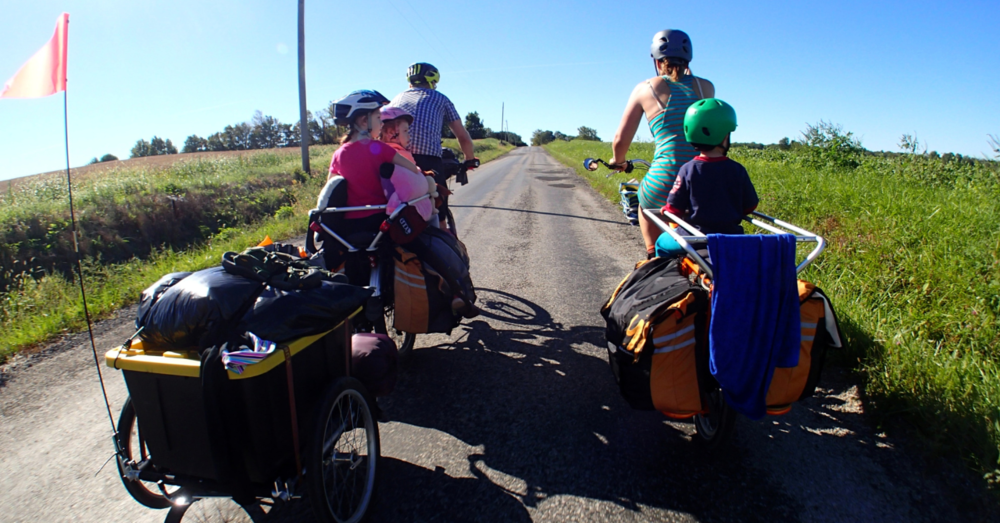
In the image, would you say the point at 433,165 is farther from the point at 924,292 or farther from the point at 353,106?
the point at 924,292

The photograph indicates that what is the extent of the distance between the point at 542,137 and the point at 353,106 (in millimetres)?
121899

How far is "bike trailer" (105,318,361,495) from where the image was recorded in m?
1.72

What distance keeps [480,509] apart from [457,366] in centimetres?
148

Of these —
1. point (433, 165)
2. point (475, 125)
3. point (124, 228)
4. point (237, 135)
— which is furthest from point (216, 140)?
point (433, 165)

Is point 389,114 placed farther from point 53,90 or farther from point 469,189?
point 469,189

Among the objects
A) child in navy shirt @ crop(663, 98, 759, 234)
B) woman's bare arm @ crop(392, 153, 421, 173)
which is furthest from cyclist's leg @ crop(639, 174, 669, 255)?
woman's bare arm @ crop(392, 153, 421, 173)

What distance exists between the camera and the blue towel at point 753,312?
2.11 m

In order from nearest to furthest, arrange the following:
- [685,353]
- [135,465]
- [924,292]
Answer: [135,465]
[685,353]
[924,292]

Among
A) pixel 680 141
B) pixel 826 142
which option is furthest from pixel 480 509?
pixel 826 142

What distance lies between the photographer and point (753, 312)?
2143 mm

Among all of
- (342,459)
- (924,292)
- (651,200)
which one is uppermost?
(651,200)

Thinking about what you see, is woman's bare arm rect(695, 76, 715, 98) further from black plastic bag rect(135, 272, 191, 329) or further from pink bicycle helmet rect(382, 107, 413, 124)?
black plastic bag rect(135, 272, 191, 329)

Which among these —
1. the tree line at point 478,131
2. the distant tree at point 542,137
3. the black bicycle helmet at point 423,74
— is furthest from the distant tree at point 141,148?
the distant tree at point 542,137

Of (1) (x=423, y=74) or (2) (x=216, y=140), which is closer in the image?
(1) (x=423, y=74)
